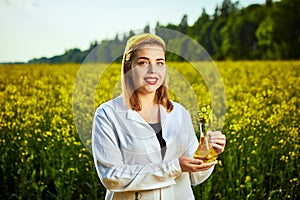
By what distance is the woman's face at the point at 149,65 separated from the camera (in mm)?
1099

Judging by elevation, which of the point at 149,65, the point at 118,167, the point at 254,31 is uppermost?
the point at 254,31

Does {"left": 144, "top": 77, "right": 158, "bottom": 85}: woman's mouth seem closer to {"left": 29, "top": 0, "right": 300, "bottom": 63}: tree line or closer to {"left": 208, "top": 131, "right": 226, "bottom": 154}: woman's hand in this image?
{"left": 208, "top": 131, "right": 226, "bottom": 154}: woman's hand

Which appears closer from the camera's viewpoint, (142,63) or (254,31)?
(142,63)

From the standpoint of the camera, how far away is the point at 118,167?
1.16 meters

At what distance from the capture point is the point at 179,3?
3279 mm

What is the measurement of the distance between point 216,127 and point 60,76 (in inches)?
138

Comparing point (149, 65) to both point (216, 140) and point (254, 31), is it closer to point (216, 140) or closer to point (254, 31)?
point (216, 140)

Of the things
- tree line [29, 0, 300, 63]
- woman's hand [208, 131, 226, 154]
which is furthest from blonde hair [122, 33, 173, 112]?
tree line [29, 0, 300, 63]

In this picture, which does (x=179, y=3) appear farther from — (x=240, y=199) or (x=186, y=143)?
(x=186, y=143)

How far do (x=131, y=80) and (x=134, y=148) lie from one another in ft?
0.54

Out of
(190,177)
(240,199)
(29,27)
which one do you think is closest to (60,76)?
(29,27)

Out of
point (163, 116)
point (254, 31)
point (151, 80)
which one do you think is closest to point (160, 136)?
point (163, 116)

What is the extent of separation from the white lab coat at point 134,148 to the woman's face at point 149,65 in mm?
98

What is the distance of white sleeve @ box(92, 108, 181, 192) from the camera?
1152 mm
